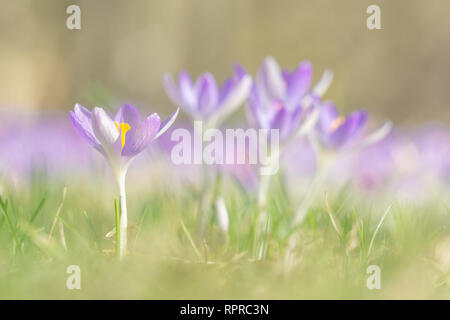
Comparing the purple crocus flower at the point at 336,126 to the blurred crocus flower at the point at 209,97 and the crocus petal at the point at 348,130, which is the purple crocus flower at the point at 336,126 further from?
the blurred crocus flower at the point at 209,97

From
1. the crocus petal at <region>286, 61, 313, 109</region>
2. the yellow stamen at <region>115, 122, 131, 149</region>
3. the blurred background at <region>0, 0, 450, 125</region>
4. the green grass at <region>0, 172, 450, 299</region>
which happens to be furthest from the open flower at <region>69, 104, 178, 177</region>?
the blurred background at <region>0, 0, 450, 125</region>

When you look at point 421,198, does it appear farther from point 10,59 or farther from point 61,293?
point 10,59

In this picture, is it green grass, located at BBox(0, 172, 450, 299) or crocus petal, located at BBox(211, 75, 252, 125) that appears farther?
crocus petal, located at BBox(211, 75, 252, 125)

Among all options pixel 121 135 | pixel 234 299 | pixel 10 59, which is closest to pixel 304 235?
pixel 234 299

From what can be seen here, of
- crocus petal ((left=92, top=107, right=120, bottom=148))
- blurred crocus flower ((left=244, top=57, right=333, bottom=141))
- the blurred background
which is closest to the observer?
crocus petal ((left=92, top=107, right=120, bottom=148))

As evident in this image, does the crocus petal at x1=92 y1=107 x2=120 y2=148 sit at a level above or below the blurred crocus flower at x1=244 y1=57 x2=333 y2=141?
below

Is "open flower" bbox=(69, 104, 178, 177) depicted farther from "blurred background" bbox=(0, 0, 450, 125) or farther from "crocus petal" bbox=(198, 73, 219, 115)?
"blurred background" bbox=(0, 0, 450, 125)

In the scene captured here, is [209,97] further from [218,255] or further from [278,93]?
[218,255]
